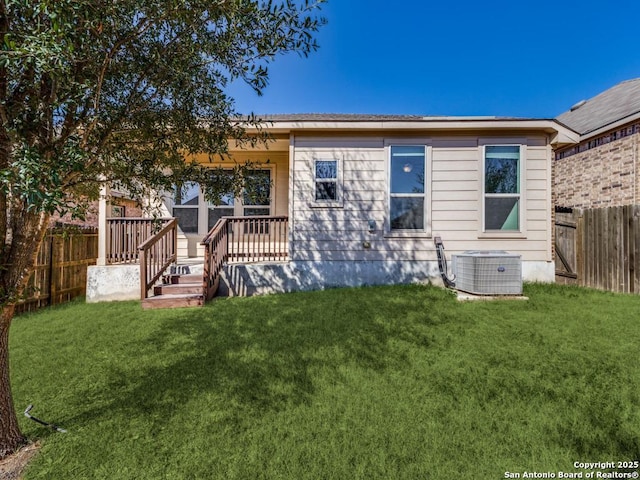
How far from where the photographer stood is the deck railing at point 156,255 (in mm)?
5516

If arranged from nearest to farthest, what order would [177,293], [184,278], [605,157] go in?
[177,293] → [184,278] → [605,157]

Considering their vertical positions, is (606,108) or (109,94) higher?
(606,108)

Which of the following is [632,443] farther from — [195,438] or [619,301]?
[619,301]

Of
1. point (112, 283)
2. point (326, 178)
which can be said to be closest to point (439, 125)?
point (326, 178)

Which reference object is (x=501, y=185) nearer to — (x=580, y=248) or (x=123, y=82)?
(x=580, y=248)

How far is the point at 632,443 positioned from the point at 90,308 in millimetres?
7565

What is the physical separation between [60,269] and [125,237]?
5.12 ft

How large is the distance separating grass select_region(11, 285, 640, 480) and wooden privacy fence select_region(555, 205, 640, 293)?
64.9 inches

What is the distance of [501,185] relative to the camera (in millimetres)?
6422

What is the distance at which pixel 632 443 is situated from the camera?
2109 millimetres

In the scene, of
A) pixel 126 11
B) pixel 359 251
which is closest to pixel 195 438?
pixel 126 11

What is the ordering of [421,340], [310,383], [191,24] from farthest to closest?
[421,340], [310,383], [191,24]

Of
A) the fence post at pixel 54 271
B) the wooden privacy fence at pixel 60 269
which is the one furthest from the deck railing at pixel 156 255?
the fence post at pixel 54 271

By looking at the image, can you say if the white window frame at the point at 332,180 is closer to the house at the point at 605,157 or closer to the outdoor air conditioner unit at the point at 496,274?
the outdoor air conditioner unit at the point at 496,274
